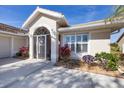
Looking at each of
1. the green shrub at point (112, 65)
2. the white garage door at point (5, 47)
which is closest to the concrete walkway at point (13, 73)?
the green shrub at point (112, 65)

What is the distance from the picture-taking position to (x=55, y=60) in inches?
442

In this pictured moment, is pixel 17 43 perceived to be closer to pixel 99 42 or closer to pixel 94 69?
pixel 99 42

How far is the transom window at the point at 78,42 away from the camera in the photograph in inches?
464

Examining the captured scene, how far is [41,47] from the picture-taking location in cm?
1269

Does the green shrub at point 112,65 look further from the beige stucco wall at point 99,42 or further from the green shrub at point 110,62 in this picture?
the beige stucco wall at point 99,42

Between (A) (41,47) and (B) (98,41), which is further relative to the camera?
(A) (41,47)

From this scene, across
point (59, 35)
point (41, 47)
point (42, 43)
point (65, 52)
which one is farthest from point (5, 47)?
point (65, 52)

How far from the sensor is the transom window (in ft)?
38.7

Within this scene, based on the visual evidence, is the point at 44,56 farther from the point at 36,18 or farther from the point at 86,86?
the point at 86,86

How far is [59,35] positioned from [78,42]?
2419 mm

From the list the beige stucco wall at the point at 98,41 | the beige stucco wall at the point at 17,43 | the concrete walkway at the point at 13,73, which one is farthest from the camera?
the beige stucco wall at the point at 17,43
